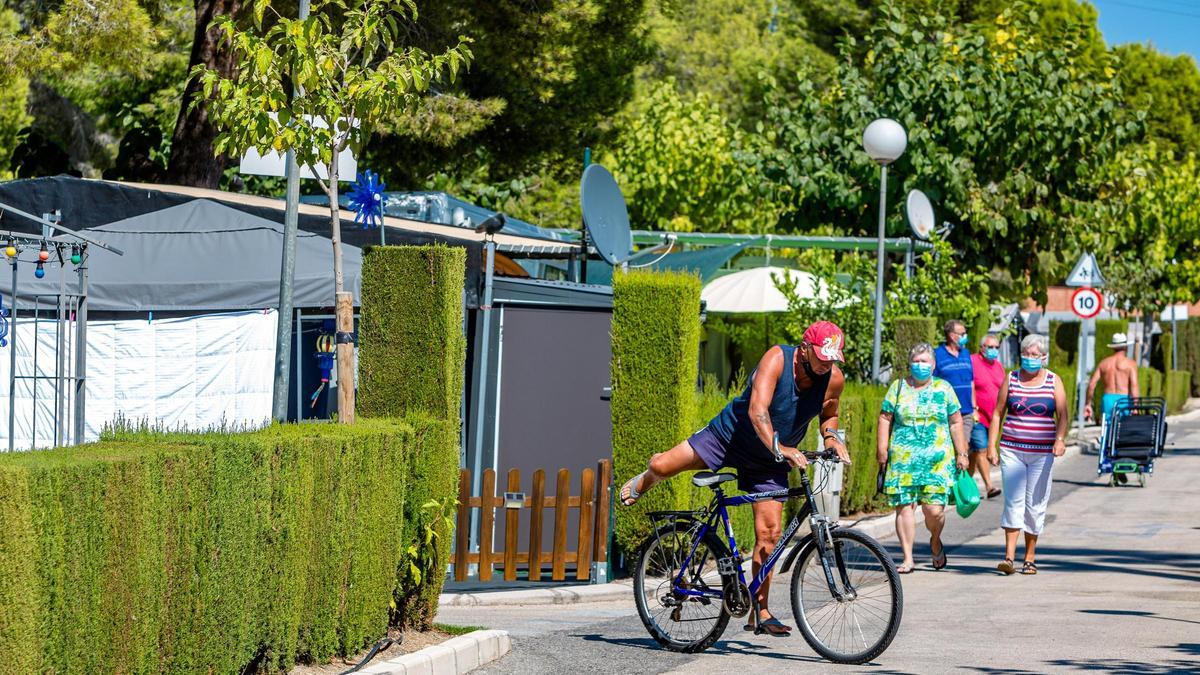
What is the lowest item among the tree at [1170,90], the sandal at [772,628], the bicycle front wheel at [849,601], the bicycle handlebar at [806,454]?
the sandal at [772,628]

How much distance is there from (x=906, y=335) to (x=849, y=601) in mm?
9861

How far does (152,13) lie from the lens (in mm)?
19875

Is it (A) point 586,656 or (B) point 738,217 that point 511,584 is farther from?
(B) point 738,217

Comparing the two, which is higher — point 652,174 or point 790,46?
point 790,46

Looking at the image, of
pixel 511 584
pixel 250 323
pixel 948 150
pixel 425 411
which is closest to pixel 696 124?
pixel 948 150

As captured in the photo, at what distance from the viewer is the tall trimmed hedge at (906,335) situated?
57.7 feet

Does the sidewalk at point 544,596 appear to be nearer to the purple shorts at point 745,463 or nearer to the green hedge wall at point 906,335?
the purple shorts at point 745,463

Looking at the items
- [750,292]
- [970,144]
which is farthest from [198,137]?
[970,144]

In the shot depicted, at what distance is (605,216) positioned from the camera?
1380cm

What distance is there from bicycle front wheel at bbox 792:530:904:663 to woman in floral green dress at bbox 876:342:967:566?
143 inches

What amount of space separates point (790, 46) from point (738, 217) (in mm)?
18304

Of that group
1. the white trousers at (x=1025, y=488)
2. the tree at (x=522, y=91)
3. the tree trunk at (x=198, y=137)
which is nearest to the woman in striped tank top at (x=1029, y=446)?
the white trousers at (x=1025, y=488)

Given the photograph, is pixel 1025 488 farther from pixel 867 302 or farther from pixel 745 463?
pixel 867 302

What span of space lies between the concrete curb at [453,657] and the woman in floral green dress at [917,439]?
4.21 meters
